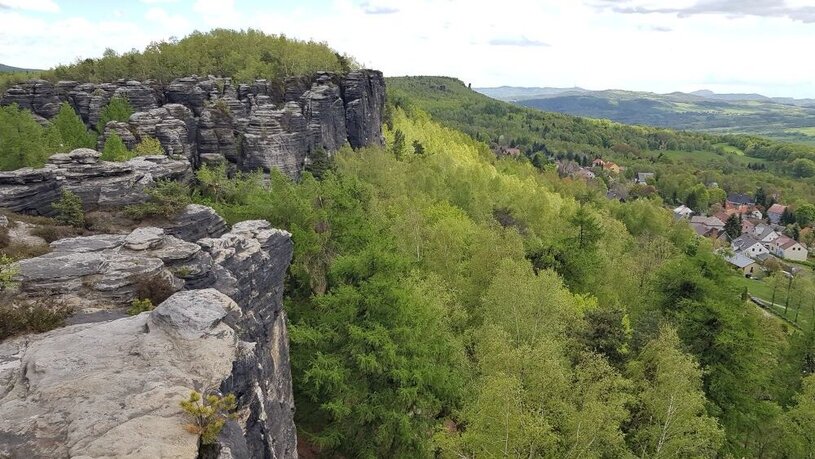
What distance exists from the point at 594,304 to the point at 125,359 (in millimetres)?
31055

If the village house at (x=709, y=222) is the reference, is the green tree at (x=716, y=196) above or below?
above

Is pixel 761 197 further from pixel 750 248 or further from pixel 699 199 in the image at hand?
pixel 750 248

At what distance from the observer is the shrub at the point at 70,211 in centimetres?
2247

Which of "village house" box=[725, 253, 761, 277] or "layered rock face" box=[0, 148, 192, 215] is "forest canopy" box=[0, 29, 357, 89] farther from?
"village house" box=[725, 253, 761, 277]

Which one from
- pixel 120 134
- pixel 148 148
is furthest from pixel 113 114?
pixel 148 148

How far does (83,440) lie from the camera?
9719 millimetres

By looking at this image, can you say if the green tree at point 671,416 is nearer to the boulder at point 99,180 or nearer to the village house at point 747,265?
the boulder at point 99,180

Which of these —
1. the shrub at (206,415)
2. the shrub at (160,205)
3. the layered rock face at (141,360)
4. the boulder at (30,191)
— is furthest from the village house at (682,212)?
the shrub at (206,415)

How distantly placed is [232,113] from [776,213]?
16303cm

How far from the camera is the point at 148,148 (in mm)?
47469

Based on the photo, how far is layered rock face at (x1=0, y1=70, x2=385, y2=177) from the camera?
57.6m

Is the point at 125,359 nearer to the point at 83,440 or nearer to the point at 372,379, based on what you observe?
the point at 83,440

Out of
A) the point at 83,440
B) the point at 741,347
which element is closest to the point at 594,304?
the point at 741,347

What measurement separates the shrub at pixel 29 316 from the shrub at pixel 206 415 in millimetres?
6570
